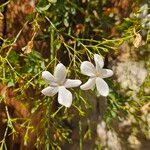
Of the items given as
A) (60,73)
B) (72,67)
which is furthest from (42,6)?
(60,73)

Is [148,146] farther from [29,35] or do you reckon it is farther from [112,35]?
[29,35]

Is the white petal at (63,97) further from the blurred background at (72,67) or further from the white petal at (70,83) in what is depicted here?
the blurred background at (72,67)

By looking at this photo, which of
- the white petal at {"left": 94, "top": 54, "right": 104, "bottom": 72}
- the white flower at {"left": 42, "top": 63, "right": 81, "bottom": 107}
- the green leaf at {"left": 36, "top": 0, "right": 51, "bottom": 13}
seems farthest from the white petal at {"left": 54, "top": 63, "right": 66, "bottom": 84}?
the green leaf at {"left": 36, "top": 0, "right": 51, "bottom": 13}

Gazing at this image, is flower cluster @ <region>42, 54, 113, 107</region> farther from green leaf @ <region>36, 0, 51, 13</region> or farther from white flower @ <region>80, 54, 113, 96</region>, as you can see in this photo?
green leaf @ <region>36, 0, 51, 13</region>

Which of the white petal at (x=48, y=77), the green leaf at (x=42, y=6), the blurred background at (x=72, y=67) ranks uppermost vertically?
the green leaf at (x=42, y=6)

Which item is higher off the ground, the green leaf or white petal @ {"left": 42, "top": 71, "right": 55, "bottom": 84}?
the green leaf

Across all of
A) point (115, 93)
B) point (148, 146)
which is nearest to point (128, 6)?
point (115, 93)

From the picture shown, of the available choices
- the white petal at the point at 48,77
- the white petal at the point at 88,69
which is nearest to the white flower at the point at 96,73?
the white petal at the point at 88,69

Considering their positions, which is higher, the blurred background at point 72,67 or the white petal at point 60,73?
the white petal at point 60,73
